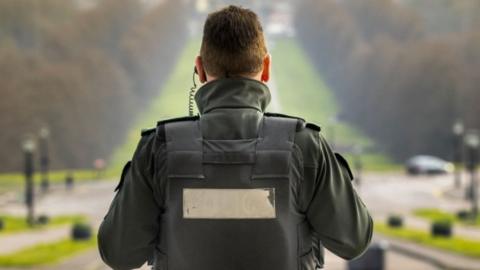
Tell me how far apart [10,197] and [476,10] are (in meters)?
16.0

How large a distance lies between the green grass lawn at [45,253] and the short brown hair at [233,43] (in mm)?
13091

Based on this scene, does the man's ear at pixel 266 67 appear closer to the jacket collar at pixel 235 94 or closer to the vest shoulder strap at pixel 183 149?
the jacket collar at pixel 235 94

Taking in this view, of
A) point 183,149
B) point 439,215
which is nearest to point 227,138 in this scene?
point 183,149

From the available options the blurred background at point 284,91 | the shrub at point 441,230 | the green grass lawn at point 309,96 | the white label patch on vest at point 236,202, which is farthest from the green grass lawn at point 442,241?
the white label patch on vest at point 236,202

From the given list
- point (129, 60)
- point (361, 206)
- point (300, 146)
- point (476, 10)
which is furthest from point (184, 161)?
point (476, 10)

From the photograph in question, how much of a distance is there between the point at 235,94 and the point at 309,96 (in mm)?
31698

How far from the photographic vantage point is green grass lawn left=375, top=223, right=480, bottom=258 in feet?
54.3

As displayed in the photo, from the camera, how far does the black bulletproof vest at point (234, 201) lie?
184 centimetres

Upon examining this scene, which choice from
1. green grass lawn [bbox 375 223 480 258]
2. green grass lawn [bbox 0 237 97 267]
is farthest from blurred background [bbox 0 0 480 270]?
green grass lawn [bbox 0 237 97 267]

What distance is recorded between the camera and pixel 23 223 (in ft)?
82.9

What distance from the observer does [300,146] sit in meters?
1.88

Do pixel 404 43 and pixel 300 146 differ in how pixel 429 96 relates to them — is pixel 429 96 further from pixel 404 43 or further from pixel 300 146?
pixel 300 146

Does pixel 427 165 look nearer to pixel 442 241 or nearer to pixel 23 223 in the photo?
pixel 23 223

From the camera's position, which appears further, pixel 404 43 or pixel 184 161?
pixel 404 43
